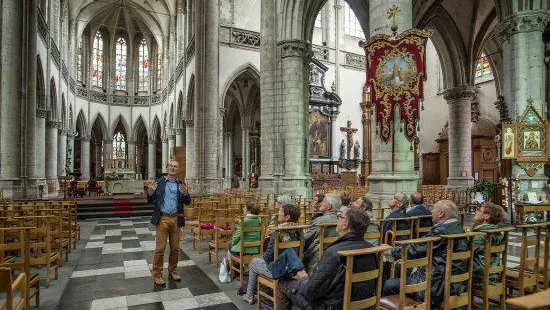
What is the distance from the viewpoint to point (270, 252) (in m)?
3.74

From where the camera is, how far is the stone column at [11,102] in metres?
13.7

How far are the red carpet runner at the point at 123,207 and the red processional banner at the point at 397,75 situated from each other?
32.8 ft

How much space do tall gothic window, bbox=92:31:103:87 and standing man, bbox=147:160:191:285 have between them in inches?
1380

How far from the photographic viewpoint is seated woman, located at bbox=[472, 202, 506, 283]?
3444 mm

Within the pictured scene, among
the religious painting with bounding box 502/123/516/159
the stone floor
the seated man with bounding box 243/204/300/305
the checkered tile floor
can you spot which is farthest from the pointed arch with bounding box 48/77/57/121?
the religious painting with bounding box 502/123/516/159

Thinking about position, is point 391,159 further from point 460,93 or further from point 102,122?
point 102,122

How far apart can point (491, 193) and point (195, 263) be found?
9.80 meters

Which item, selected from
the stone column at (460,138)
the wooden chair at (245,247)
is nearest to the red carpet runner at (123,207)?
the wooden chair at (245,247)

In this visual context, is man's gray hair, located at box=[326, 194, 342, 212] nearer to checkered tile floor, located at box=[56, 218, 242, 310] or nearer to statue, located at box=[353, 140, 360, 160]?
checkered tile floor, located at box=[56, 218, 242, 310]

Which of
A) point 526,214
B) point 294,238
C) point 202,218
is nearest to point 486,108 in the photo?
point 526,214

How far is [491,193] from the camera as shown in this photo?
11812mm

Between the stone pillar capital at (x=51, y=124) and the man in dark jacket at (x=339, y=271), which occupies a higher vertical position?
the stone pillar capital at (x=51, y=124)

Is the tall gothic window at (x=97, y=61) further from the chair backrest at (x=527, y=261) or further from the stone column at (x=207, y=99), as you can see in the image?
the chair backrest at (x=527, y=261)

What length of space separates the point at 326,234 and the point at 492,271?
59.8 inches
